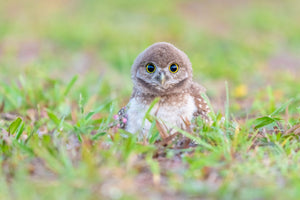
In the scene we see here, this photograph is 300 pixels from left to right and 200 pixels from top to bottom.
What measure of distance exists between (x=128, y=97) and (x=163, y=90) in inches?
95.7

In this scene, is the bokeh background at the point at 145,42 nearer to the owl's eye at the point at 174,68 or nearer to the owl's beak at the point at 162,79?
the owl's eye at the point at 174,68

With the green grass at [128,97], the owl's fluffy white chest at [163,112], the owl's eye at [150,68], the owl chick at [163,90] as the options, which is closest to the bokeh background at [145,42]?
the green grass at [128,97]

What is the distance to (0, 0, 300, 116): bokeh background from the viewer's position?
7.43 m

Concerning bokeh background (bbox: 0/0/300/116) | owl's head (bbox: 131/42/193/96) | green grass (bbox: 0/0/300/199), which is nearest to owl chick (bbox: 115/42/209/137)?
owl's head (bbox: 131/42/193/96)

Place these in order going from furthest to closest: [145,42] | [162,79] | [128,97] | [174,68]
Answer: [145,42], [128,97], [174,68], [162,79]

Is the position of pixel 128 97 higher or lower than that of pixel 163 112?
lower

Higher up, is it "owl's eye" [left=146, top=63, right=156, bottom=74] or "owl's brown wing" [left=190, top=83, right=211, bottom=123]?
"owl's eye" [left=146, top=63, right=156, bottom=74]

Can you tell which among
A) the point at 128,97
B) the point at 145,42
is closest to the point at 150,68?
the point at 128,97

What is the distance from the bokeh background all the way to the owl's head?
1.20 meters

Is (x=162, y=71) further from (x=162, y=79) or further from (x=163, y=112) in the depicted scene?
(x=163, y=112)

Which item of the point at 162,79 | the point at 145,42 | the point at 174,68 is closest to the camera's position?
the point at 162,79

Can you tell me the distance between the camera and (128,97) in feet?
22.8

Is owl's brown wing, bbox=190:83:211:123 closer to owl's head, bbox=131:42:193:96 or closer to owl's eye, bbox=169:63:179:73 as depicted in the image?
owl's head, bbox=131:42:193:96

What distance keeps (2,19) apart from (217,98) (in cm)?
678
